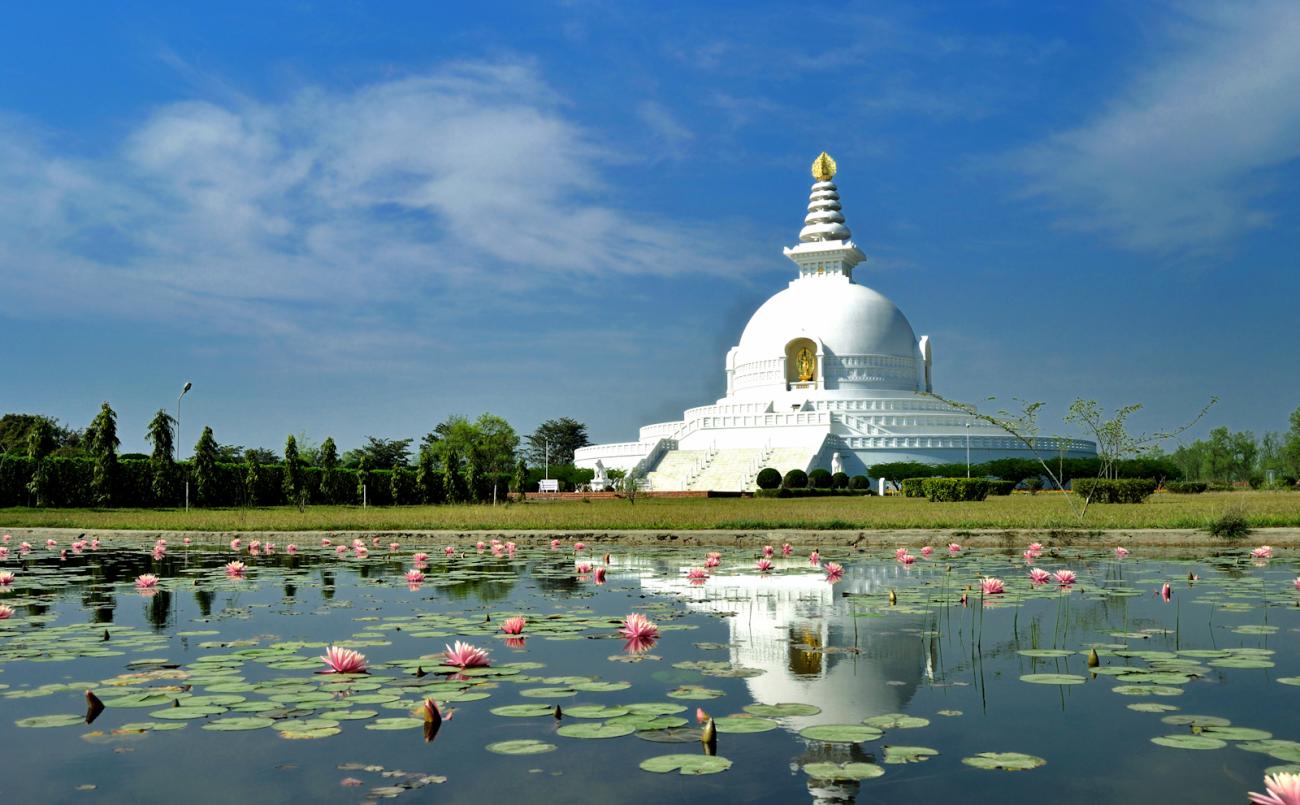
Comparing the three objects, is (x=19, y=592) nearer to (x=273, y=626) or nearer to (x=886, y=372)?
(x=273, y=626)

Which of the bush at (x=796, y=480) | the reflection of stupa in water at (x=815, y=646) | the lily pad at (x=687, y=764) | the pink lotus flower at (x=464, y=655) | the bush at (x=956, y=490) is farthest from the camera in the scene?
the bush at (x=796, y=480)

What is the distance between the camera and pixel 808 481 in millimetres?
44656

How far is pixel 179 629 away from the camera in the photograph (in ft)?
25.9

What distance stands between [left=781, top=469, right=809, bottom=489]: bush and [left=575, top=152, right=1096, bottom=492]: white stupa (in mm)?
3038

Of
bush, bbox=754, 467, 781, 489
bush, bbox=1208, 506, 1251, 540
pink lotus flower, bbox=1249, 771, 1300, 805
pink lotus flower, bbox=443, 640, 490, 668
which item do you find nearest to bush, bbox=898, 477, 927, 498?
bush, bbox=754, 467, 781, 489

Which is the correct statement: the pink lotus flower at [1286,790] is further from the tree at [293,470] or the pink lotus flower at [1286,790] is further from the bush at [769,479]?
the bush at [769,479]

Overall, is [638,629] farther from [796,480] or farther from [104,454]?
[796,480]

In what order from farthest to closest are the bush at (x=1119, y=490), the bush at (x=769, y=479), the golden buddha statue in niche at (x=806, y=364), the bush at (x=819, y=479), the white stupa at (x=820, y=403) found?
the golden buddha statue in niche at (x=806, y=364), the white stupa at (x=820, y=403), the bush at (x=819, y=479), the bush at (x=769, y=479), the bush at (x=1119, y=490)

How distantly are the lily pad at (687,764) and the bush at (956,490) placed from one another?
98.2 feet

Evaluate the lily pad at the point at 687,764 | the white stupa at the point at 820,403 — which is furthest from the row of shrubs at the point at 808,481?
the lily pad at the point at 687,764

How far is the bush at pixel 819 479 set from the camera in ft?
147

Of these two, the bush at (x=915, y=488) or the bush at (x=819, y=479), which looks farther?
the bush at (x=819, y=479)

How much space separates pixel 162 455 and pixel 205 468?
1480 mm

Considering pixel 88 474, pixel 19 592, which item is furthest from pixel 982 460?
pixel 19 592
